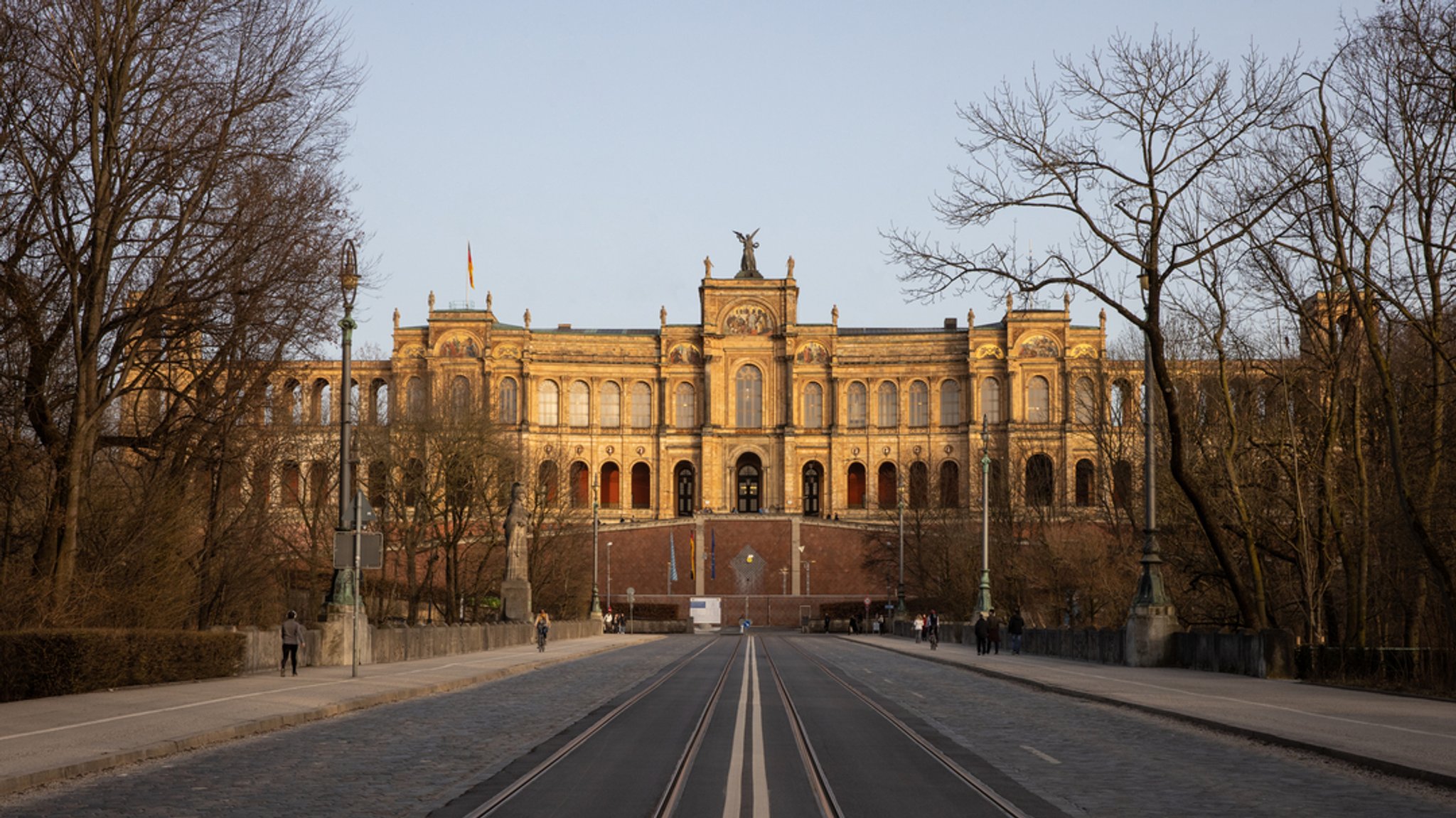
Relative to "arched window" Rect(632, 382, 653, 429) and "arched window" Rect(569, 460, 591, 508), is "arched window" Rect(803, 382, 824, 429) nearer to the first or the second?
"arched window" Rect(632, 382, 653, 429)

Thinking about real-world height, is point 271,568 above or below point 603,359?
below

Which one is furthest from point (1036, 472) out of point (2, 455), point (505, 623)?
point (2, 455)

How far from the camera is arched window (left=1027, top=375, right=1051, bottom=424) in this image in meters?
116

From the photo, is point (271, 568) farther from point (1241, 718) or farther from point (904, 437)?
point (904, 437)

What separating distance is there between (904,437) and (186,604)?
93.1 meters

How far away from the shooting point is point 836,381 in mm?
119750

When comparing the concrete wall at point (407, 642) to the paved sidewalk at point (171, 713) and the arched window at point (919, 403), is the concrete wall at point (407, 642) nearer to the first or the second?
→ the paved sidewalk at point (171, 713)

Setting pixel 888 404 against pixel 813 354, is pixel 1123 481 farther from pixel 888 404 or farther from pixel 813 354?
pixel 813 354

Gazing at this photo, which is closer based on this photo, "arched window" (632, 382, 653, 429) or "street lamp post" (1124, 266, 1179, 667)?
"street lamp post" (1124, 266, 1179, 667)

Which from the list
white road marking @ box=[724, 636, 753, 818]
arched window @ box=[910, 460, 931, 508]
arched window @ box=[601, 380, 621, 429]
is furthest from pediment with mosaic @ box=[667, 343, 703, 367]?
white road marking @ box=[724, 636, 753, 818]

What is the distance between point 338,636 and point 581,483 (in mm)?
87293

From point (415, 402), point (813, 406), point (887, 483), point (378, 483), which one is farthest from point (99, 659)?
point (887, 483)

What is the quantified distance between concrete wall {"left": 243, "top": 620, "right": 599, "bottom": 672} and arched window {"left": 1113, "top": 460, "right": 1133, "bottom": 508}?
2217 centimetres

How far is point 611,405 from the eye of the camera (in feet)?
396
